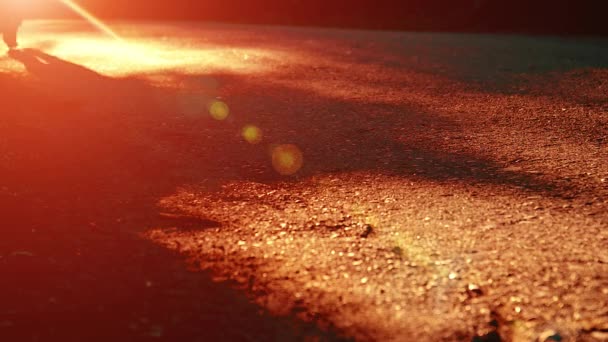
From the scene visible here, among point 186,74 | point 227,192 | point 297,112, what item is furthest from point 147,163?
point 186,74

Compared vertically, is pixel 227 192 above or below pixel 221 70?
below

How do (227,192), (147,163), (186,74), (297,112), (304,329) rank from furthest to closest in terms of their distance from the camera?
(186,74), (297,112), (147,163), (227,192), (304,329)

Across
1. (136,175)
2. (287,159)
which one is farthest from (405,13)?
(136,175)

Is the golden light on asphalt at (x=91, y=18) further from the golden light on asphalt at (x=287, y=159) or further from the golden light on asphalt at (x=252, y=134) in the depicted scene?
the golden light on asphalt at (x=287, y=159)

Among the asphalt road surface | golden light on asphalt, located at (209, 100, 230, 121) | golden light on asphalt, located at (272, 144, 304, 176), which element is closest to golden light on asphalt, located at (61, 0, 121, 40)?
the asphalt road surface

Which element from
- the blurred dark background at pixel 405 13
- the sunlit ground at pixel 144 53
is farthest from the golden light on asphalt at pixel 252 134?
the blurred dark background at pixel 405 13

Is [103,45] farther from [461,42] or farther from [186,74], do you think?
[461,42]

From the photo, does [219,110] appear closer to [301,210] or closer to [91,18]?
[301,210]
